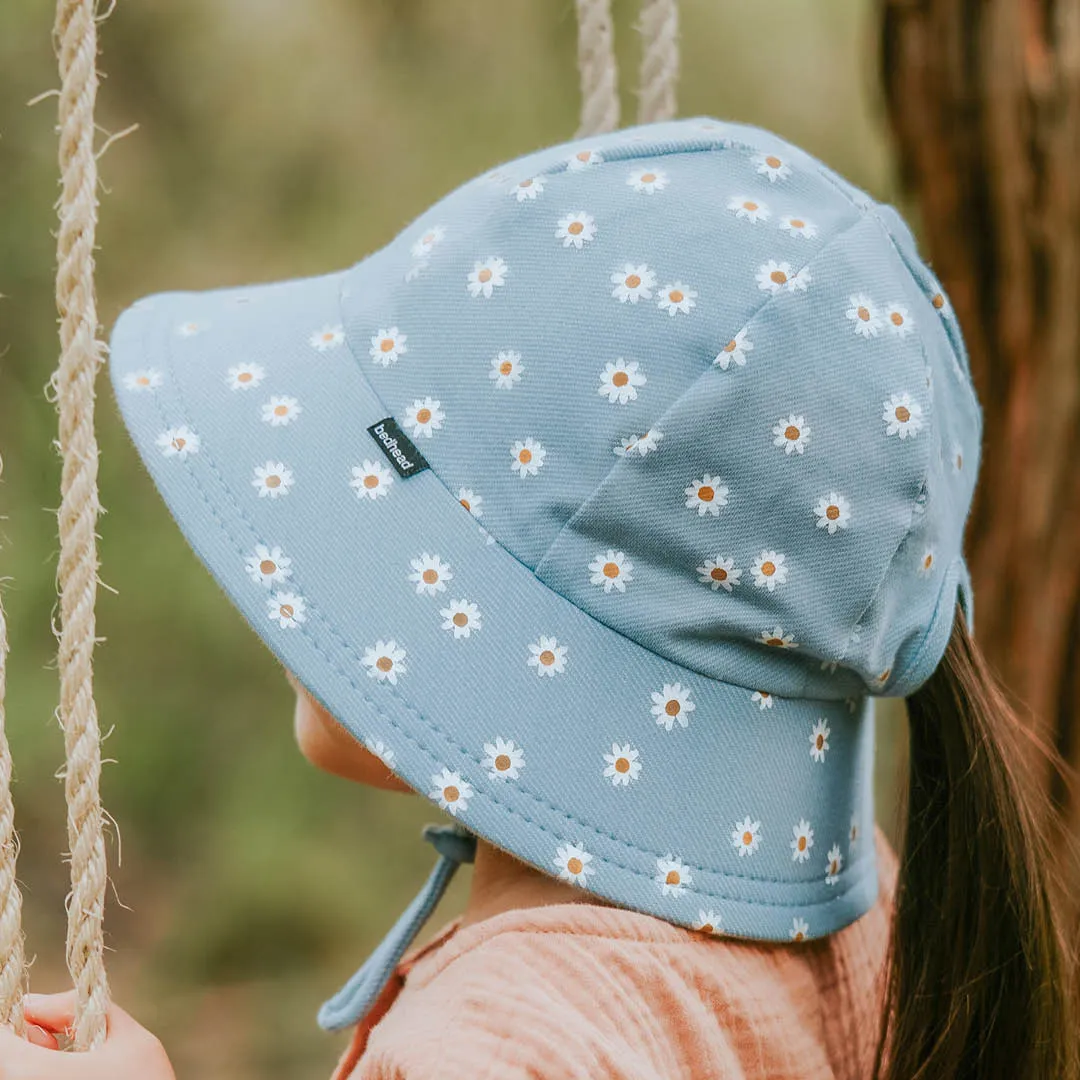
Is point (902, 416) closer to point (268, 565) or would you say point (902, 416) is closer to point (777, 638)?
point (777, 638)

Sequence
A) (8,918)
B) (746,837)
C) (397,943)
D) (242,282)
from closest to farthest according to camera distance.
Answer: (8,918) → (746,837) → (397,943) → (242,282)

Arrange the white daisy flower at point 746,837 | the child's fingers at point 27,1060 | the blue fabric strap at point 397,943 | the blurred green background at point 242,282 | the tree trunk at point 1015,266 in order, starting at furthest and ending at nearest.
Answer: the blurred green background at point 242,282, the tree trunk at point 1015,266, the blue fabric strap at point 397,943, the white daisy flower at point 746,837, the child's fingers at point 27,1060

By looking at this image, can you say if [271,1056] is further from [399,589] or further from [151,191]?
[399,589]

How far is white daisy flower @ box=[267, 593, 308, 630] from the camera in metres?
0.54

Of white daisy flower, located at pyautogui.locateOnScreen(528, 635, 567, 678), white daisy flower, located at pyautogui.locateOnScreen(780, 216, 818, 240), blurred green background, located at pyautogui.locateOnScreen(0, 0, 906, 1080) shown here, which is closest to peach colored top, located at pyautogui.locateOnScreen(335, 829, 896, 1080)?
white daisy flower, located at pyautogui.locateOnScreen(528, 635, 567, 678)

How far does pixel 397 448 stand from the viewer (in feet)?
1.89

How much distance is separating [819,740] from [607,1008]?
6.4 inches

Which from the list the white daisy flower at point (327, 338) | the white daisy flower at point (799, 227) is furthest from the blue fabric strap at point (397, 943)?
the white daisy flower at point (799, 227)

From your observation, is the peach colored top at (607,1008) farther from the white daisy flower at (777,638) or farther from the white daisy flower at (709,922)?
the white daisy flower at (777,638)

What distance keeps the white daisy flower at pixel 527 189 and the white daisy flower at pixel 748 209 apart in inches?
3.4

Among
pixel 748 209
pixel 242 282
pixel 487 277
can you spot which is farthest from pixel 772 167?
pixel 242 282

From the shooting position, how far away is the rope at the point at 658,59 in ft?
2.31

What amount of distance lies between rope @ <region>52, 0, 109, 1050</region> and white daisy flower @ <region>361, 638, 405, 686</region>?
4.7 inches

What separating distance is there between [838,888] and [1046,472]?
0.43 m
